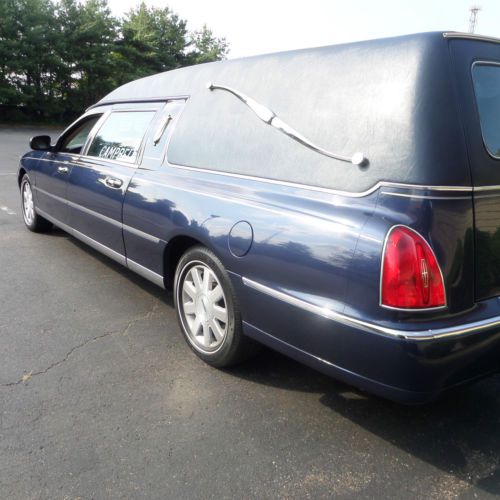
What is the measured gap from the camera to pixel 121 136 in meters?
4.04

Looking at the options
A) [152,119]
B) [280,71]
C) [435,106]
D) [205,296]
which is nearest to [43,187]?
[152,119]

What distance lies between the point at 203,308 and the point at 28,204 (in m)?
3.93

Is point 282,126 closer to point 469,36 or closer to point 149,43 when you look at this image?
point 469,36

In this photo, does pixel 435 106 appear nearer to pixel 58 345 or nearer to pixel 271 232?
pixel 271 232

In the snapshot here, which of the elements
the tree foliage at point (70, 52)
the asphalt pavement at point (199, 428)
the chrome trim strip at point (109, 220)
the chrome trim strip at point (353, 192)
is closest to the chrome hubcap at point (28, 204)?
the chrome trim strip at point (109, 220)

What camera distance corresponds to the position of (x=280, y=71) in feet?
9.03

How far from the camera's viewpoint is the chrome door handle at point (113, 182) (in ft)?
12.2

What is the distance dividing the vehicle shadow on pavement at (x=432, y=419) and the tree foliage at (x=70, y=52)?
1261 inches

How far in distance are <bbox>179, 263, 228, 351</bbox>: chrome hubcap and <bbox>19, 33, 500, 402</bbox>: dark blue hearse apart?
1cm

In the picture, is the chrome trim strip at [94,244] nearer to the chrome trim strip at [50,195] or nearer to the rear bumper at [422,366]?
the chrome trim strip at [50,195]

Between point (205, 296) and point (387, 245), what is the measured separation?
1.31 meters

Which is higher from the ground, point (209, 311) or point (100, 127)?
point (100, 127)

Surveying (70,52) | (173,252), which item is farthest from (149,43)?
(173,252)

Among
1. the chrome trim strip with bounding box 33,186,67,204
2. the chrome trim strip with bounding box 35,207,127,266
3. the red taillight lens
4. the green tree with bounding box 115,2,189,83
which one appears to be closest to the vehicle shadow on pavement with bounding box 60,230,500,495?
the red taillight lens
